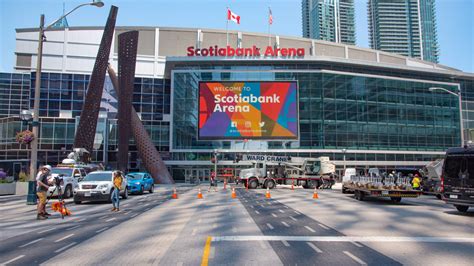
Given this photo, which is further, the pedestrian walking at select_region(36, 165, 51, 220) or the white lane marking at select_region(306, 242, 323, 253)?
the pedestrian walking at select_region(36, 165, 51, 220)

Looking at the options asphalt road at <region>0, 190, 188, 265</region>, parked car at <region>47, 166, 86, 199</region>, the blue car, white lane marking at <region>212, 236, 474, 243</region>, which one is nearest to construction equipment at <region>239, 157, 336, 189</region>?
the blue car

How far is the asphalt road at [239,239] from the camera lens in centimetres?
728

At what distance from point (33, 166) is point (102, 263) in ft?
46.8

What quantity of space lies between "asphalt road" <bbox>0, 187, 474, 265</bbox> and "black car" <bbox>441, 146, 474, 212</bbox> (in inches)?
29.6

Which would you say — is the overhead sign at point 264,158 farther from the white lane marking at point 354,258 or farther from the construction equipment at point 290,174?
the white lane marking at point 354,258

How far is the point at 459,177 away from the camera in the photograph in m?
14.9

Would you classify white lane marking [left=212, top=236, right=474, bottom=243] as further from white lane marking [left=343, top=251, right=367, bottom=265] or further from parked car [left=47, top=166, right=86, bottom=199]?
parked car [left=47, top=166, right=86, bottom=199]

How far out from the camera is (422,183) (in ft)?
96.7

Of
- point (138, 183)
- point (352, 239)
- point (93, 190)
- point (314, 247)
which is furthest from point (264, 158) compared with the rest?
point (314, 247)

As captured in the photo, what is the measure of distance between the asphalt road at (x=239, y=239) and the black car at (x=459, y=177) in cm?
75

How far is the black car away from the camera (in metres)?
14.4

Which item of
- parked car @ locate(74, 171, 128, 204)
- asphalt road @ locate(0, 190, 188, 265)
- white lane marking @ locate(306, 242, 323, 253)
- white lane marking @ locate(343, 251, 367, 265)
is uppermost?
parked car @ locate(74, 171, 128, 204)

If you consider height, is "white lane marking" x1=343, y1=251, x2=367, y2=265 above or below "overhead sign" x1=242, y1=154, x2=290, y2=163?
below

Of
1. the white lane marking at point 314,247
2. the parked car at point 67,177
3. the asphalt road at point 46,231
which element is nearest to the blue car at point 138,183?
the parked car at point 67,177
